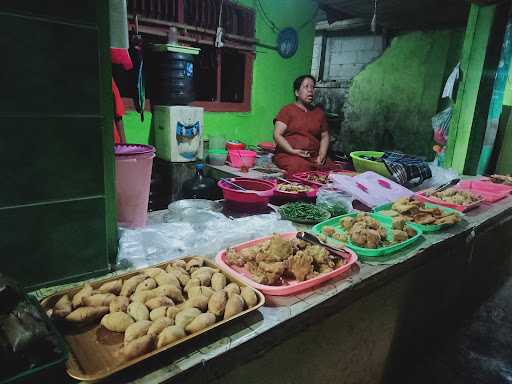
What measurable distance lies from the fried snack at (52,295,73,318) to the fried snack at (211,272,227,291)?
508 millimetres

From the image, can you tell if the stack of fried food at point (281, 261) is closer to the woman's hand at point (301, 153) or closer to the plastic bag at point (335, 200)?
the plastic bag at point (335, 200)

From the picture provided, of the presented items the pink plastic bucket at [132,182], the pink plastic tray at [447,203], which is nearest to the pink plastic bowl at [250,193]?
the pink plastic bucket at [132,182]

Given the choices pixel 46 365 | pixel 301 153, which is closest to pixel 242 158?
pixel 301 153

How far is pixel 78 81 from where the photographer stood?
132 cm

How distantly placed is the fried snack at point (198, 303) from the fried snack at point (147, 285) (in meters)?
0.17

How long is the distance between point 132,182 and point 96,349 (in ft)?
3.29

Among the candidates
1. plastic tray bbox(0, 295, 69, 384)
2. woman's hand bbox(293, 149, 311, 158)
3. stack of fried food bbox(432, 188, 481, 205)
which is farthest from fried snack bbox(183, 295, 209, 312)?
woman's hand bbox(293, 149, 311, 158)

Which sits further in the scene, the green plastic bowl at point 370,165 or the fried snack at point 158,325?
the green plastic bowl at point 370,165

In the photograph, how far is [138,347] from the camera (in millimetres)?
1037

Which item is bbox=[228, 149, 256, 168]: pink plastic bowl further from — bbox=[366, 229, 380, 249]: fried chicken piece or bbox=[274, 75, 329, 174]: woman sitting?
bbox=[366, 229, 380, 249]: fried chicken piece

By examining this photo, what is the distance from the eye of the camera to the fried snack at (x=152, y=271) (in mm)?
1413

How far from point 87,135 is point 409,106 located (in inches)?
369

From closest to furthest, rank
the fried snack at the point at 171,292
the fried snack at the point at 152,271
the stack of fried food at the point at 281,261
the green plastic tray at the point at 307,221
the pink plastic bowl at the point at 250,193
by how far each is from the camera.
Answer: the fried snack at the point at 171,292 → the fried snack at the point at 152,271 → the stack of fried food at the point at 281,261 → the green plastic tray at the point at 307,221 → the pink plastic bowl at the point at 250,193

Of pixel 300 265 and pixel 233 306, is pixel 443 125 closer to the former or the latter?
pixel 300 265
